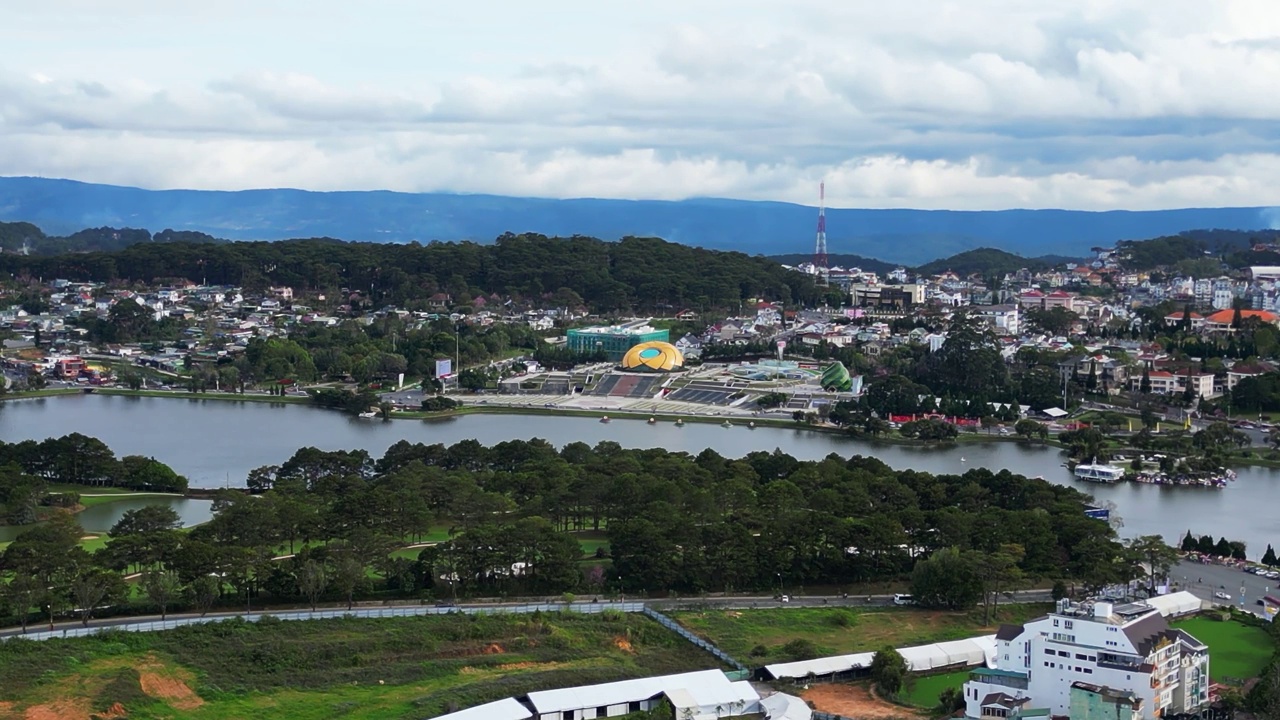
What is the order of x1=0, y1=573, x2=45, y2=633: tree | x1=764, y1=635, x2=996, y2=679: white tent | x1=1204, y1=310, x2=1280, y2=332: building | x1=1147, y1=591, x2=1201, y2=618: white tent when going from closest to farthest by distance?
x1=764, y1=635, x2=996, y2=679: white tent, x1=0, y1=573, x2=45, y2=633: tree, x1=1147, y1=591, x2=1201, y2=618: white tent, x1=1204, y1=310, x2=1280, y2=332: building

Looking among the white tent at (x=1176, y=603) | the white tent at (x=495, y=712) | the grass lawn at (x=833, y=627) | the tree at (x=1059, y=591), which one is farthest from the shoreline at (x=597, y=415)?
the white tent at (x=495, y=712)

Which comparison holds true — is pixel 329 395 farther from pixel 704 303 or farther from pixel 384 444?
pixel 704 303

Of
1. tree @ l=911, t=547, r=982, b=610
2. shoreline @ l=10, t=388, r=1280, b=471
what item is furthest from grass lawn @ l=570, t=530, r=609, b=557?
shoreline @ l=10, t=388, r=1280, b=471

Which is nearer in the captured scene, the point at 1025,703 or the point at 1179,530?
the point at 1025,703

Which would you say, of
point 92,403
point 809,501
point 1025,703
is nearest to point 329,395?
point 92,403

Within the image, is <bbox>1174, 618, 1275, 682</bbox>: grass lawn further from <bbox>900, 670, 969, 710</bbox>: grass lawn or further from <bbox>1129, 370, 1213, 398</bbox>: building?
<bbox>1129, 370, 1213, 398</bbox>: building

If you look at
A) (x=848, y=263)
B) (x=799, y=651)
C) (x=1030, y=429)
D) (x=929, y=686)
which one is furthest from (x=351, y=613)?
(x=848, y=263)
